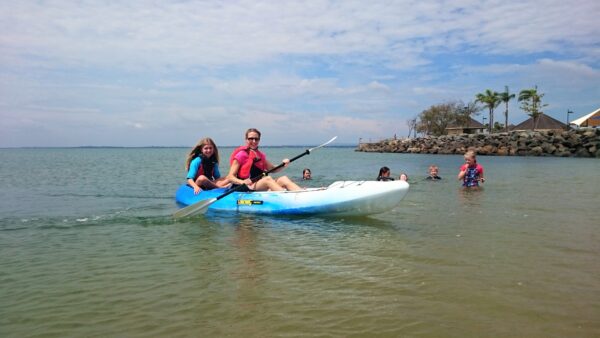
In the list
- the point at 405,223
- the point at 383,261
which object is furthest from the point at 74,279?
the point at 405,223

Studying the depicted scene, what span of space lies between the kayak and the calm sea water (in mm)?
225

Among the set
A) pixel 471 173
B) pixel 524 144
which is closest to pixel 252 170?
pixel 471 173

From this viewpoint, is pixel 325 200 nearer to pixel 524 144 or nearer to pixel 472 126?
pixel 524 144

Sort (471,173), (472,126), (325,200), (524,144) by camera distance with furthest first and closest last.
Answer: (472,126) → (524,144) → (471,173) → (325,200)

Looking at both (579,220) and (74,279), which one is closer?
(74,279)

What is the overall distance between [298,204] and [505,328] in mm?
5224

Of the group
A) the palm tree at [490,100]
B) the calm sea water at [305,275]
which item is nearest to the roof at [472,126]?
the palm tree at [490,100]

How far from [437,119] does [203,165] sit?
223ft

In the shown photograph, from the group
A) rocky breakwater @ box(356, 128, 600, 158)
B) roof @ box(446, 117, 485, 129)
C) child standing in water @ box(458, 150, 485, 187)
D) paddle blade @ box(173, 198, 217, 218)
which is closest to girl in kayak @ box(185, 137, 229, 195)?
paddle blade @ box(173, 198, 217, 218)

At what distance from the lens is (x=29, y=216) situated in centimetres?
944

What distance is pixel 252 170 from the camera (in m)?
9.32

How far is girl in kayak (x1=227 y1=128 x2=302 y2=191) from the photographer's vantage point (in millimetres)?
8992

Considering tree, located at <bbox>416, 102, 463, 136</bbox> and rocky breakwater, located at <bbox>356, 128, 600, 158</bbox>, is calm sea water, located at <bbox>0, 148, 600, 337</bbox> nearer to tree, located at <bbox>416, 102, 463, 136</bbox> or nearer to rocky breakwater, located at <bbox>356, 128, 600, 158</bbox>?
rocky breakwater, located at <bbox>356, 128, 600, 158</bbox>

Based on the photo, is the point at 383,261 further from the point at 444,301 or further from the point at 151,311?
the point at 151,311
